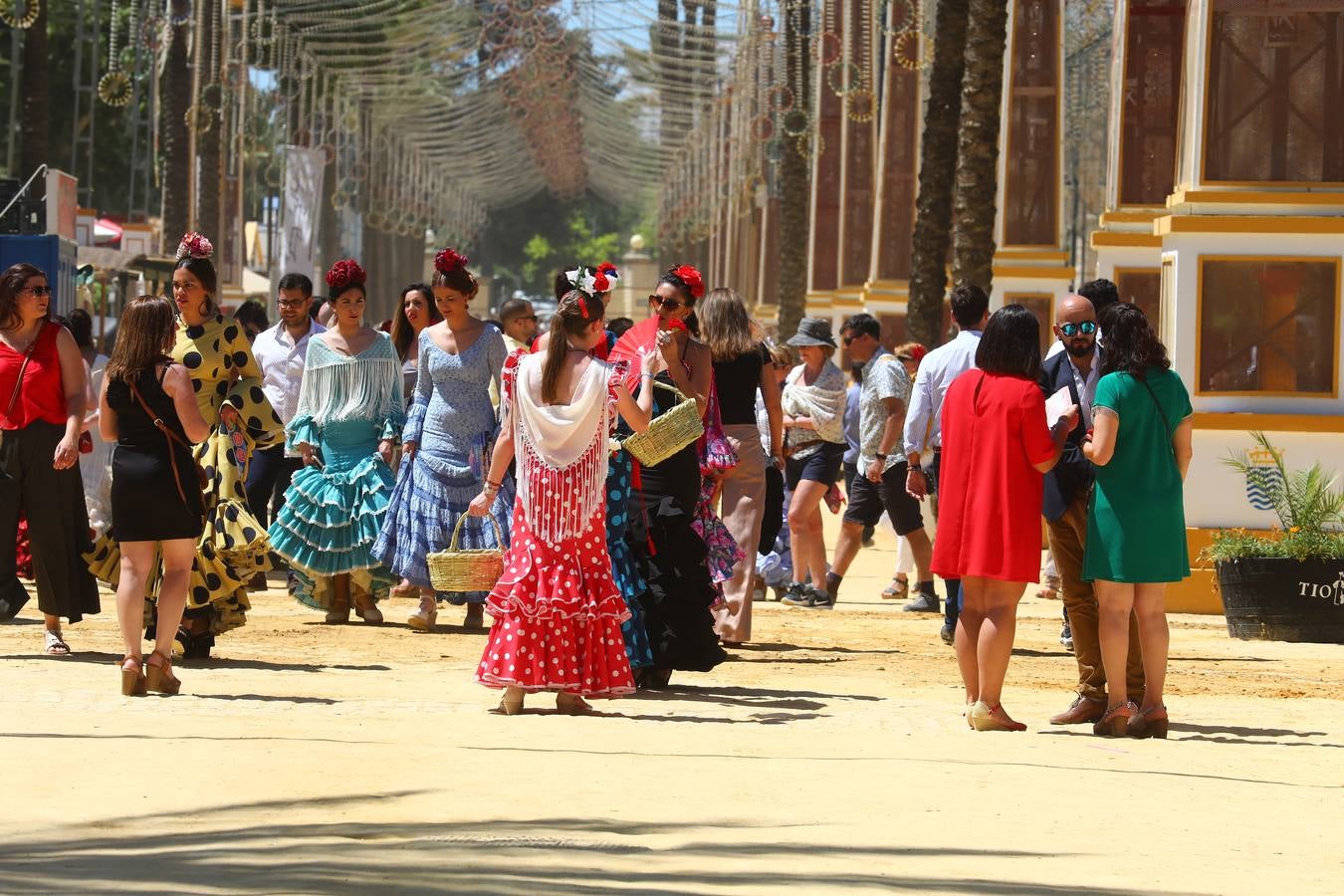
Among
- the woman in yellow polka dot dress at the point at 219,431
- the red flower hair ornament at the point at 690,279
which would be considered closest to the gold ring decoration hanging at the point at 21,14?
the woman in yellow polka dot dress at the point at 219,431

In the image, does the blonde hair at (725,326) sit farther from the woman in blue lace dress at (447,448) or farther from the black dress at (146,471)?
the black dress at (146,471)

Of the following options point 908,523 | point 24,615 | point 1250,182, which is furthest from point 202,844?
point 1250,182

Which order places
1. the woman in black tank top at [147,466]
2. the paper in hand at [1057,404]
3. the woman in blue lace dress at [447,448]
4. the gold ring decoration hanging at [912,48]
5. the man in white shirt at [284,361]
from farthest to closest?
1. the gold ring decoration hanging at [912,48]
2. the man in white shirt at [284,361]
3. the woman in blue lace dress at [447,448]
4. the woman in black tank top at [147,466]
5. the paper in hand at [1057,404]

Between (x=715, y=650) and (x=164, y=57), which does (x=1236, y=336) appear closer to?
(x=715, y=650)

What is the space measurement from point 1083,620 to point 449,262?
404 cm

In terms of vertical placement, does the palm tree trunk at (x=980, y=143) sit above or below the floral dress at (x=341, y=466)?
above

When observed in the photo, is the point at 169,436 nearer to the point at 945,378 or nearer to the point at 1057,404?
the point at 1057,404

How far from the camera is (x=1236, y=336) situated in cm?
1526

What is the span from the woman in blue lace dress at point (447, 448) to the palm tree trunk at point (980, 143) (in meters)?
9.27

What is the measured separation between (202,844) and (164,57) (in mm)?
31253

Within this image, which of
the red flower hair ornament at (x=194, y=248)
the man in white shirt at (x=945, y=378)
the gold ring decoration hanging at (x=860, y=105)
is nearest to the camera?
the red flower hair ornament at (x=194, y=248)

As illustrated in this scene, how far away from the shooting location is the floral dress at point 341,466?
13016 mm

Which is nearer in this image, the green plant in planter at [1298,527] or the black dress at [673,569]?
the black dress at [673,569]

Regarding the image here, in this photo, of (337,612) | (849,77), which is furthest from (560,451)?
(849,77)
